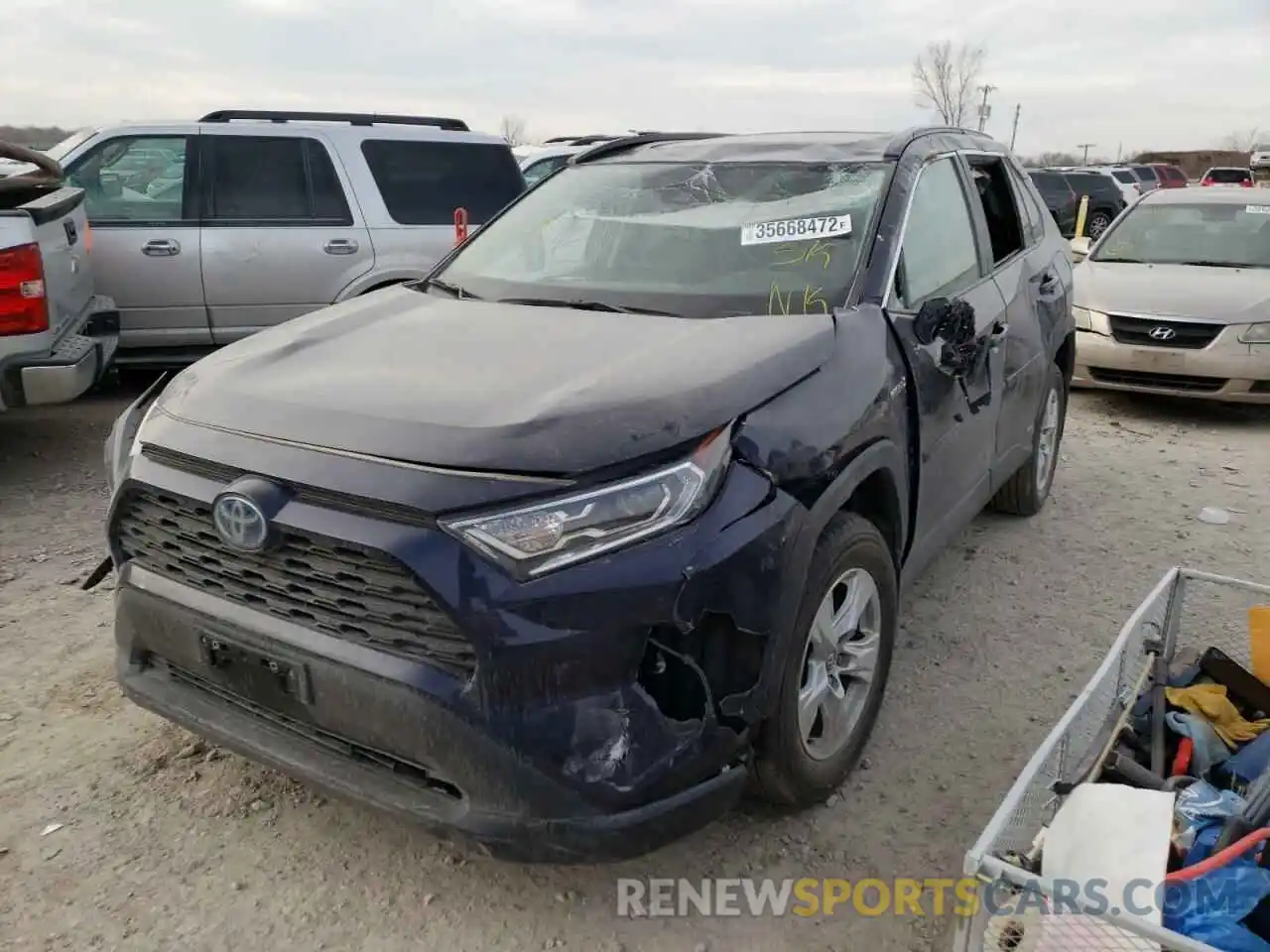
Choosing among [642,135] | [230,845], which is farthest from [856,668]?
[642,135]

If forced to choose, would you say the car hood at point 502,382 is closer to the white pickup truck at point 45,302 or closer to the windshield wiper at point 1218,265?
the white pickup truck at point 45,302

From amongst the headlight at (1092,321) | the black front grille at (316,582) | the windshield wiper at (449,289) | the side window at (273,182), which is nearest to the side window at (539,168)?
the side window at (273,182)

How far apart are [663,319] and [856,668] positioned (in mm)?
1129

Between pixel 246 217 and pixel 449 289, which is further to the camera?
pixel 246 217

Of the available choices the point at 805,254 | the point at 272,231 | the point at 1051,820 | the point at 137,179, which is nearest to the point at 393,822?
the point at 1051,820

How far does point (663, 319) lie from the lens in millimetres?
2918

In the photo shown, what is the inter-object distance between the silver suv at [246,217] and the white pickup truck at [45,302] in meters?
0.82

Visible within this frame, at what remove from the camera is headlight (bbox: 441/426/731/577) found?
203 cm

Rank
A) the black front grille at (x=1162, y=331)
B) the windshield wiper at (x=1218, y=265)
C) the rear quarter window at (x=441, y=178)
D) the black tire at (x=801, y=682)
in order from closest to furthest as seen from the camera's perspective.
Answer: the black tire at (x=801, y=682) → the black front grille at (x=1162, y=331) → the rear quarter window at (x=441, y=178) → the windshield wiper at (x=1218, y=265)

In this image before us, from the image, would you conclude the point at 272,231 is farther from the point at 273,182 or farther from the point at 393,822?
the point at 393,822

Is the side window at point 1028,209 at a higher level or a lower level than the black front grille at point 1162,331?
higher

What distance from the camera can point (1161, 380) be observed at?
730 cm

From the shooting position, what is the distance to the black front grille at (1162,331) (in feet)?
23.1

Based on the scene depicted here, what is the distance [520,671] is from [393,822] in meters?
0.51
